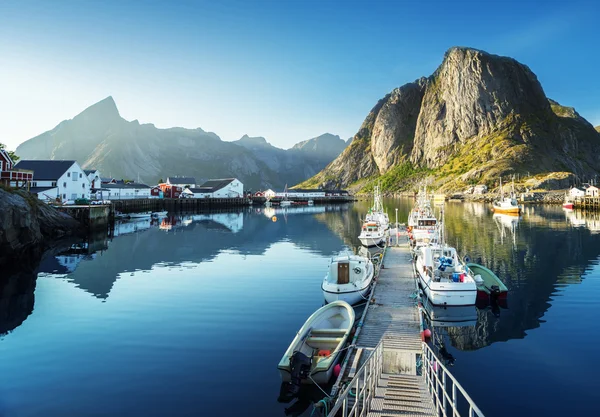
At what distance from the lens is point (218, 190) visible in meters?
184

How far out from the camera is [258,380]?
1820cm

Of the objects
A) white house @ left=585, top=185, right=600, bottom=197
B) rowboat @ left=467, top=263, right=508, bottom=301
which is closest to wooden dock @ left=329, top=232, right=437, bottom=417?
rowboat @ left=467, top=263, right=508, bottom=301

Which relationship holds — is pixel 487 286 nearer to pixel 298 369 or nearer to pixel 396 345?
pixel 396 345

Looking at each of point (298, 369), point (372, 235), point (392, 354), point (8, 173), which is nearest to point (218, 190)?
point (8, 173)

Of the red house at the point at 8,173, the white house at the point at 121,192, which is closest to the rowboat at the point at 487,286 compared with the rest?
the red house at the point at 8,173

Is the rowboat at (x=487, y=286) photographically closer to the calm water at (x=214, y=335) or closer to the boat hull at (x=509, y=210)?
the calm water at (x=214, y=335)

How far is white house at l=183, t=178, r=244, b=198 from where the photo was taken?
179 metres

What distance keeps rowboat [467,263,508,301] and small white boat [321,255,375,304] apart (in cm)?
908

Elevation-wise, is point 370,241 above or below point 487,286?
above

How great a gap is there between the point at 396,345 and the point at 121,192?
13729 centimetres

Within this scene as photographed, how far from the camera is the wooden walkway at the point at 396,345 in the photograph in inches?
521

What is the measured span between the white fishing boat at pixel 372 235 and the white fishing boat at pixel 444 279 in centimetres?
2623

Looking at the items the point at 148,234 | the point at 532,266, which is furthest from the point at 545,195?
the point at 148,234

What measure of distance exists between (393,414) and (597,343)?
706 inches
